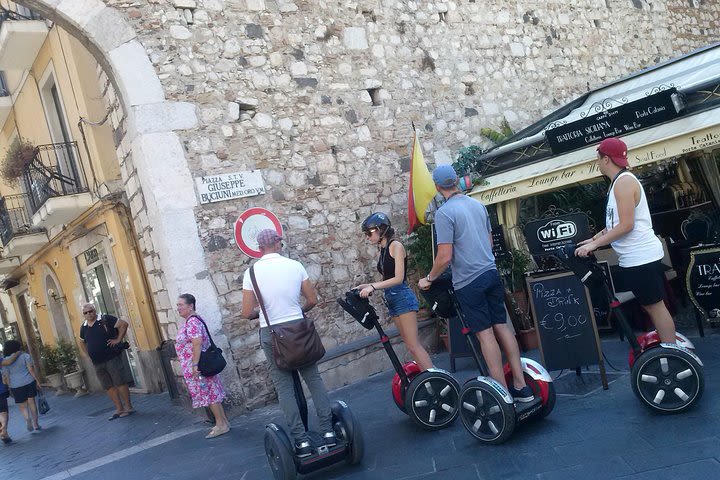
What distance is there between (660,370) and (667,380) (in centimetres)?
7

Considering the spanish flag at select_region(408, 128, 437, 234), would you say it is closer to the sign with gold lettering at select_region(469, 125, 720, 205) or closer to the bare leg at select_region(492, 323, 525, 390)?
the sign with gold lettering at select_region(469, 125, 720, 205)

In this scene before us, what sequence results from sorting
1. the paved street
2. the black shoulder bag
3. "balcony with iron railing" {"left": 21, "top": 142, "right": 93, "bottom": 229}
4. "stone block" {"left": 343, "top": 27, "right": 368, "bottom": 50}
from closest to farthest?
the paved street → the black shoulder bag → "stone block" {"left": 343, "top": 27, "right": 368, "bottom": 50} → "balcony with iron railing" {"left": 21, "top": 142, "right": 93, "bottom": 229}

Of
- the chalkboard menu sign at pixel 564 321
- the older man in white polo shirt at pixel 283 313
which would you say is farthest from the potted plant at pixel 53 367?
the chalkboard menu sign at pixel 564 321

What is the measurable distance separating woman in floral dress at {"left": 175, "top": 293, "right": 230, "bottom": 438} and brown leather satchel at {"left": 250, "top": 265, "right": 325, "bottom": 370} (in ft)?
7.42

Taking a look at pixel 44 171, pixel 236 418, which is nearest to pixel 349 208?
pixel 236 418

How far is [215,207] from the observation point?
7090 mm

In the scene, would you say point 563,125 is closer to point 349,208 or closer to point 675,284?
point 675,284

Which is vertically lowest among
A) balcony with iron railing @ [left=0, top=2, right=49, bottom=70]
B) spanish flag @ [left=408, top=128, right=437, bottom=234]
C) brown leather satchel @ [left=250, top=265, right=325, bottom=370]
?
brown leather satchel @ [left=250, top=265, right=325, bottom=370]

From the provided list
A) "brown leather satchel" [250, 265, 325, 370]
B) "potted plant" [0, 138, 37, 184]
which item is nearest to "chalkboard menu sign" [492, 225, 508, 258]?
"brown leather satchel" [250, 265, 325, 370]

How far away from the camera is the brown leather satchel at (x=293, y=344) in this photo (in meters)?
4.05

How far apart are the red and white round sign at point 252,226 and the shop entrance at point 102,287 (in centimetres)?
414

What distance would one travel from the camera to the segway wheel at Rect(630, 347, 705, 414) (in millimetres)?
3814

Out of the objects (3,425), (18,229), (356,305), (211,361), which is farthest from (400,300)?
(18,229)

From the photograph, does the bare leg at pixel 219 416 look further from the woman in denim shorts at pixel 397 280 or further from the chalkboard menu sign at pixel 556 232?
the chalkboard menu sign at pixel 556 232
